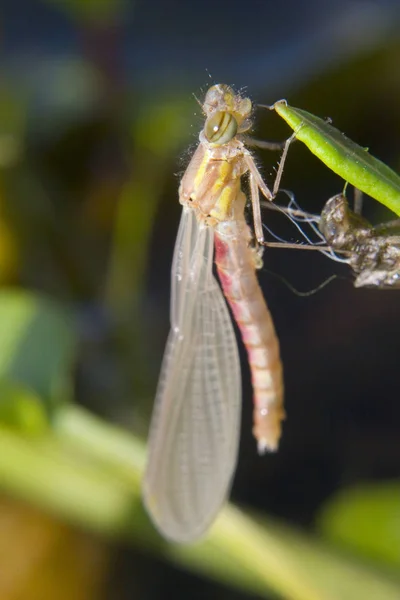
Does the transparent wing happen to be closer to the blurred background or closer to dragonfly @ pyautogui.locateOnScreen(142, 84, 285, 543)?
dragonfly @ pyautogui.locateOnScreen(142, 84, 285, 543)

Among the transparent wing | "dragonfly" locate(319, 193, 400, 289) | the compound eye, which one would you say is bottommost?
the transparent wing

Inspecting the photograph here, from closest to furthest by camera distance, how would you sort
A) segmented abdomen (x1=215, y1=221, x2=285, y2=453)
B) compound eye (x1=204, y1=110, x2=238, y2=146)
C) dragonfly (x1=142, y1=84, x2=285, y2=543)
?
compound eye (x1=204, y1=110, x2=238, y2=146) < dragonfly (x1=142, y1=84, x2=285, y2=543) < segmented abdomen (x1=215, y1=221, x2=285, y2=453)

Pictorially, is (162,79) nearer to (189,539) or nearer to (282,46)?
(282,46)

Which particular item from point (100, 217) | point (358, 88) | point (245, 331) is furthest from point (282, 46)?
point (245, 331)

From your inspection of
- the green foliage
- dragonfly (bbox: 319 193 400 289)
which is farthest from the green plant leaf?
the green foliage

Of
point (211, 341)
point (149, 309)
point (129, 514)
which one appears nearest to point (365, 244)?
point (211, 341)

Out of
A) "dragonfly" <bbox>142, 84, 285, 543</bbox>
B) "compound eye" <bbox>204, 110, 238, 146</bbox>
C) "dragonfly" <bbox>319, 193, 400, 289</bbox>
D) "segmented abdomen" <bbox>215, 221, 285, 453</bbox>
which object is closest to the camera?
"dragonfly" <bbox>319, 193, 400, 289</bbox>

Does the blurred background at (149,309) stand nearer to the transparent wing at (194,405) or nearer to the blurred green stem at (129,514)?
the blurred green stem at (129,514)
